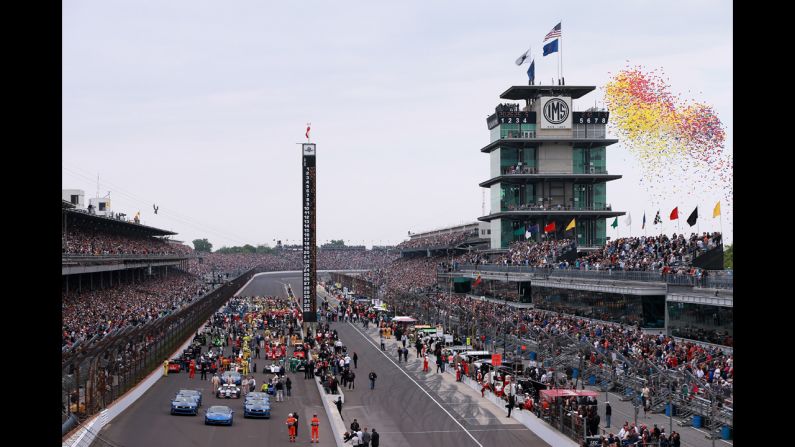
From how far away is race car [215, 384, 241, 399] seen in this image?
38.2 m

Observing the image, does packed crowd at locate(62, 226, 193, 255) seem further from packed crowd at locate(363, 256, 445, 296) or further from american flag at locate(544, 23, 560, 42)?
american flag at locate(544, 23, 560, 42)

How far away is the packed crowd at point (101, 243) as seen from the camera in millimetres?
66812

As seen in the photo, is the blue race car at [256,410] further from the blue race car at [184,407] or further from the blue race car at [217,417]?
the blue race car at [184,407]

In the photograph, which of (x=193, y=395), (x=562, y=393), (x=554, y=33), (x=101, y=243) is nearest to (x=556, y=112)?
(x=554, y=33)

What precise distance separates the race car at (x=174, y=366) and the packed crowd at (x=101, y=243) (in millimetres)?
16211

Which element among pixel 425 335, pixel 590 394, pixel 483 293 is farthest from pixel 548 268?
pixel 590 394

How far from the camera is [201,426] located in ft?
102

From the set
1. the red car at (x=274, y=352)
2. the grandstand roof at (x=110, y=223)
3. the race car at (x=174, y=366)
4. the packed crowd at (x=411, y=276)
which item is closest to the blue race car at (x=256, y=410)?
the race car at (x=174, y=366)

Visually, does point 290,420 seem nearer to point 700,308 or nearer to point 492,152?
point 700,308

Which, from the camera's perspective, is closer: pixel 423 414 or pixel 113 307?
pixel 423 414

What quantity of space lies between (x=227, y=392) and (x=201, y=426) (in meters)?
7.27

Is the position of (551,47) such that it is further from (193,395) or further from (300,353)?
(193,395)
